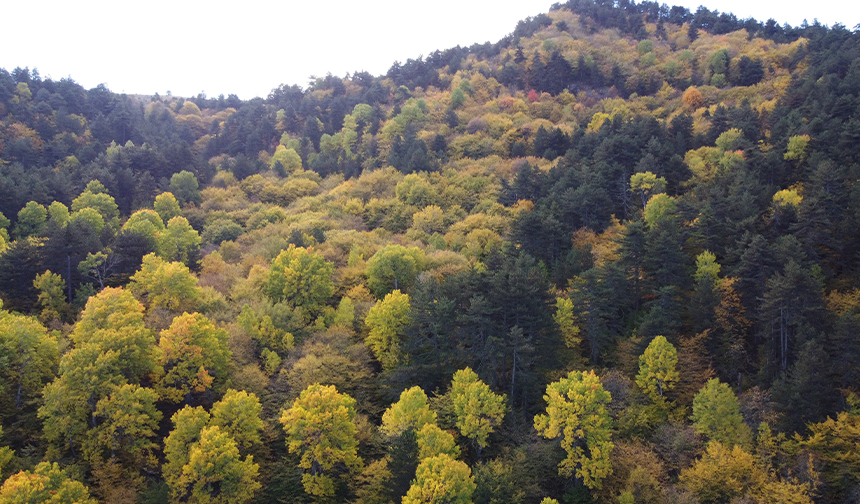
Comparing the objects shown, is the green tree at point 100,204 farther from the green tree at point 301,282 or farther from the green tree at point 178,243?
the green tree at point 301,282

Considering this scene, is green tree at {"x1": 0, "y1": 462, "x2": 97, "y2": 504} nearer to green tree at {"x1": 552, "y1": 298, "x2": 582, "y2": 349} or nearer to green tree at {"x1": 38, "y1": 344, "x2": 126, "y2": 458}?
green tree at {"x1": 38, "y1": 344, "x2": 126, "y2": 458}

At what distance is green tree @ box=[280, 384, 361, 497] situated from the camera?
40.5 m

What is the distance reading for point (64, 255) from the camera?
6106cm

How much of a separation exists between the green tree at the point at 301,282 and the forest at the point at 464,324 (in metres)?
0.34

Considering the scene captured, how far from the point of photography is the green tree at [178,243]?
72.0 metres

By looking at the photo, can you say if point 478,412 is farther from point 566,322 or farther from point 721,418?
point 721,418

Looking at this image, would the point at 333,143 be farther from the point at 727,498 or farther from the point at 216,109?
the point at 727,498

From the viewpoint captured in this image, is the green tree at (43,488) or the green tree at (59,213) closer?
the green tree at (43,488)

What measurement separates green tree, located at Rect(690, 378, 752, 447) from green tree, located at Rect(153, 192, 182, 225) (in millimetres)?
82580

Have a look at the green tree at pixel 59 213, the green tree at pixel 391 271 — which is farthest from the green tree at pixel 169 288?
the green tree at pixel 59 213

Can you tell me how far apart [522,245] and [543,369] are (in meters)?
21.4

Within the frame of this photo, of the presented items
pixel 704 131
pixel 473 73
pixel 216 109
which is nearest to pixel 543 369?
pixel 704 131

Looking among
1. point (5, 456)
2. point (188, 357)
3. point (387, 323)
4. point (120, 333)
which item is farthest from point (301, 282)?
point (5, 456)

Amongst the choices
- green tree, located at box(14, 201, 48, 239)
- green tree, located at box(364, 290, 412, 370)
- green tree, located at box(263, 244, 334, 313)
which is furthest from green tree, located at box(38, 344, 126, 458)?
green tree, located at box(14, 201, 48, 239)
